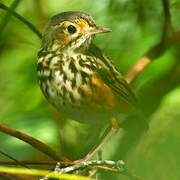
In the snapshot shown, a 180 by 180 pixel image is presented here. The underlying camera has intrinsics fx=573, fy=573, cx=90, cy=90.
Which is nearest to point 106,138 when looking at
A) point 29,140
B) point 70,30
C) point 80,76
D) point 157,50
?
point 80,76

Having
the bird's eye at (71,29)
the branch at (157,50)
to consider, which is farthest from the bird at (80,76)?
the branch at (157,50)

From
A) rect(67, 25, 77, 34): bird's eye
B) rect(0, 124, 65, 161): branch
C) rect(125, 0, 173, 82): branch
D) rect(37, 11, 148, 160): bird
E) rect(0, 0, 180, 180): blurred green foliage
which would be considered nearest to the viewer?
rect(0, 124, 65, 161): branch

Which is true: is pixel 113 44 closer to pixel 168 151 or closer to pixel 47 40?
pixel 47 40

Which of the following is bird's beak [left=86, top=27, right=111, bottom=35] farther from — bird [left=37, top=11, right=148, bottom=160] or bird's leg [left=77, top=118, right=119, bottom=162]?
bird's leg [left=77, top=118, right=119, bottom=162]

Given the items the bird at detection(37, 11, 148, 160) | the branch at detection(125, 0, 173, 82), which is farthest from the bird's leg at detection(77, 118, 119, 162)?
the branch at detection(125, 0, 173, 82)

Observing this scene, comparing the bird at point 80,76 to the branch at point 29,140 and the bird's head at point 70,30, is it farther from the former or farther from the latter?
the branch at point 29,140

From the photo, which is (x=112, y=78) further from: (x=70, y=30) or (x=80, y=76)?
(x=70, y=30)

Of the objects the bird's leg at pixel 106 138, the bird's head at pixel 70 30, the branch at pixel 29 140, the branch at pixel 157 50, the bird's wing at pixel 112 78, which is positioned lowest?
the branch at pixel 29 140

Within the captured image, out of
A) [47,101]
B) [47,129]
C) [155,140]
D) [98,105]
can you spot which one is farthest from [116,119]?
[155,140]
